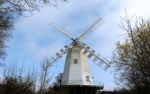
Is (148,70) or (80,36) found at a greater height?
(80,36)

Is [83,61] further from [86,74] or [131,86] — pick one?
[131,86]

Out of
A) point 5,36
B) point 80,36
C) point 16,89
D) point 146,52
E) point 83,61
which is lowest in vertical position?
point 16,89

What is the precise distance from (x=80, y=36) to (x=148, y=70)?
47844 mm

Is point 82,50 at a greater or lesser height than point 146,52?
greater

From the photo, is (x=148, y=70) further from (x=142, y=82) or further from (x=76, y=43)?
(x=76, y=43)

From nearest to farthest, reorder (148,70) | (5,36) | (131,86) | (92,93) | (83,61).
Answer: (148,70) → (131,86) → (5,36) → (92,93) → (83,61)

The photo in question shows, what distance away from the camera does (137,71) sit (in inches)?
624

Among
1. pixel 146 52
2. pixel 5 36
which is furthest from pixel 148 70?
pixel 5 36

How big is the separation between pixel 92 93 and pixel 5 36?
35.8 metres

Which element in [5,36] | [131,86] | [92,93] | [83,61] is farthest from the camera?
[83,61]

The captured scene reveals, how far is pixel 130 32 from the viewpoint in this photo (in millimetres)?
15383

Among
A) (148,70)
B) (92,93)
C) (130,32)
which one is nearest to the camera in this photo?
(148,70)

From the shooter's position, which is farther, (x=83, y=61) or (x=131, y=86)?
(x=83, y=61)

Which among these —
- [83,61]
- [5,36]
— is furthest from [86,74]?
[5,36]
